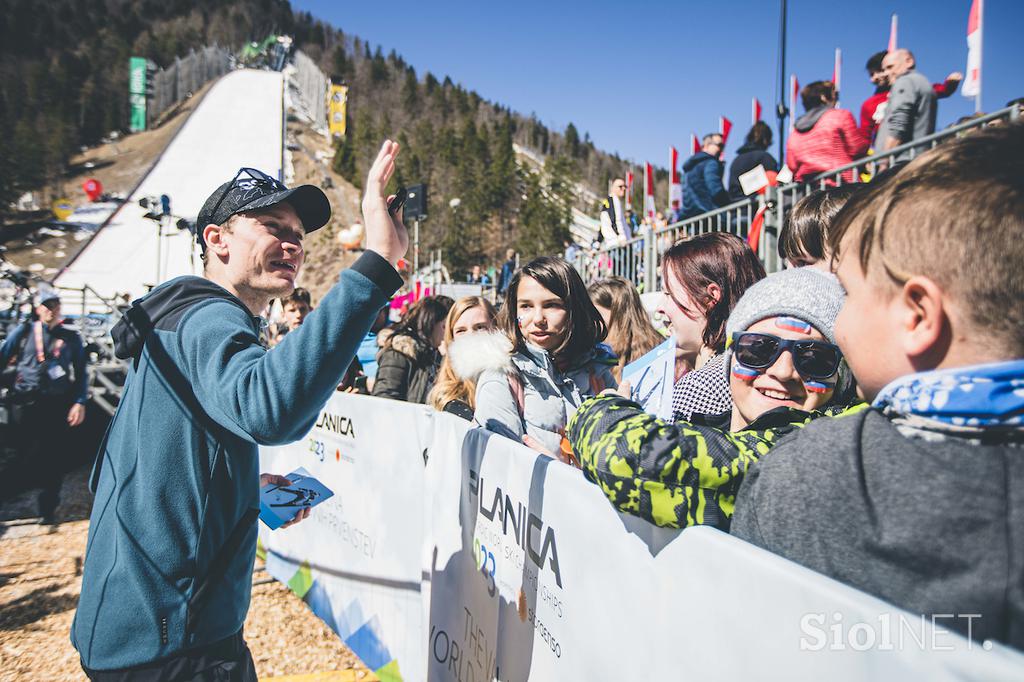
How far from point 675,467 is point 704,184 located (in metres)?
6.16

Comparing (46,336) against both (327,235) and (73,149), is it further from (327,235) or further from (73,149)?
(73,149)

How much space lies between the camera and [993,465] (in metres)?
0.68

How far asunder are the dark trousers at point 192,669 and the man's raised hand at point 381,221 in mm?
1020

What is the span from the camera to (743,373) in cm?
131

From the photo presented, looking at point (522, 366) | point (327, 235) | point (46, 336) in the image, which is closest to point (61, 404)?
point (46, 336)

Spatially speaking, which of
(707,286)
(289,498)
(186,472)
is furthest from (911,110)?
(186,472)

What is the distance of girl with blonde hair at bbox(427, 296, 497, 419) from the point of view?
7.76ft

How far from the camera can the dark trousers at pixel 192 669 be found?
53.7 inches

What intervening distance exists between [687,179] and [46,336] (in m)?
6.82

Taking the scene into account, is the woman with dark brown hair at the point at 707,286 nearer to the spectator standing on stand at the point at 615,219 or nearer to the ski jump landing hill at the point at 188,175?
the ski jump landing hill at the point at 188,175

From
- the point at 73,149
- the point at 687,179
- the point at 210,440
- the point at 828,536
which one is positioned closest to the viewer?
the point at 828,536

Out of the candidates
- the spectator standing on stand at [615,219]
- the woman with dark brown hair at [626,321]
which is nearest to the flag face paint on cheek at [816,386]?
the woman with dark brown hair at [626,321]

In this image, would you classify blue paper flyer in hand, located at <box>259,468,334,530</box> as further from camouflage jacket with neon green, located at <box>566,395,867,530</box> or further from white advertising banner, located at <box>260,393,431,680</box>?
camouflage jacket with neon green, located at <box>566,395,867,530</box>

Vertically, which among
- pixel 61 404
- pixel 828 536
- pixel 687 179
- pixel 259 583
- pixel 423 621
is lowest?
pixel 259 583
